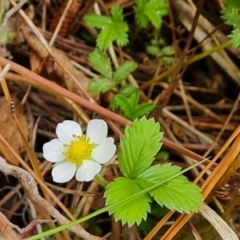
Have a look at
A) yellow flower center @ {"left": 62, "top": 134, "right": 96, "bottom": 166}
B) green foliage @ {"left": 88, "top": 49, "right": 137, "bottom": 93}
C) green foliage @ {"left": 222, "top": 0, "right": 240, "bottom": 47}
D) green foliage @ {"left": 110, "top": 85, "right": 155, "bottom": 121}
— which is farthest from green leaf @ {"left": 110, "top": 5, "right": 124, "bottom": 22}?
yellow flower center @ {"left": 62, "top": 134, "right": 96, "bottom": 166}

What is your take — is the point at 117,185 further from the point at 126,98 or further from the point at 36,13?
the point at 36,13

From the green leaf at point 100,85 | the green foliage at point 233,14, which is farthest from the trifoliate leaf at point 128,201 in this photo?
the green foliage at point 233,14

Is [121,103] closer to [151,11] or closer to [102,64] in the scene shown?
[102,64]

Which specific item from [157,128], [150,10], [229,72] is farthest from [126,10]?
[157,128]

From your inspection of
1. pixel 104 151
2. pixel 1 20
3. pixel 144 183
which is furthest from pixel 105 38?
pixel 144 183

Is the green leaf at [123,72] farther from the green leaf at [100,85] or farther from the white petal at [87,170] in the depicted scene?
the white petal at [87,170]

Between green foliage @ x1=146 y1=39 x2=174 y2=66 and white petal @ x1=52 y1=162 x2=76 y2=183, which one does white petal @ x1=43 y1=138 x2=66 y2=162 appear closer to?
white petal @ x1=52 y1=162 x2=76 y2=183
